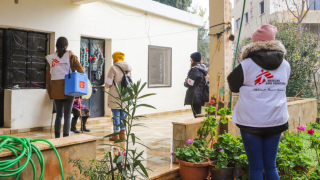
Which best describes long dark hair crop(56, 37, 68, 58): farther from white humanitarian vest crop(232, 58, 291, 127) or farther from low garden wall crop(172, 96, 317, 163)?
white humanitarian vest crop(232, 58, 291, 127)

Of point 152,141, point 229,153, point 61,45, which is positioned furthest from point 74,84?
point 229,153

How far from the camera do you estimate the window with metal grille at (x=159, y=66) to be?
9.67 metres

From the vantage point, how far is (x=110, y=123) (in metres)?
7.56

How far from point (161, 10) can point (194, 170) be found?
23.6 feet

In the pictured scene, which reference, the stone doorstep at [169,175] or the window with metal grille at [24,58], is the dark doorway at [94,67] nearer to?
the window with metal grille at [24,58]

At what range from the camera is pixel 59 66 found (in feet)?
14.2

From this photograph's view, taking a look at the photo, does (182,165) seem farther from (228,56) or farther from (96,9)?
(96,9)

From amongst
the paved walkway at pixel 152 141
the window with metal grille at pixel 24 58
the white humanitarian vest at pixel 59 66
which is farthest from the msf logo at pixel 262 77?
the window with metal grille at pixel 24 58

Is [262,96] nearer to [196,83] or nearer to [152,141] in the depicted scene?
[196,83]

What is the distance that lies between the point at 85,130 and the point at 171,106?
4317 mm

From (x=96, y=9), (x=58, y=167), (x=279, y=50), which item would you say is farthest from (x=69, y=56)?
(x=96, y=9)

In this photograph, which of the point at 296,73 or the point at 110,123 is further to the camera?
the point at 296,73

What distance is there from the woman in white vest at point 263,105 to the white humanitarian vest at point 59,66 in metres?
2.79

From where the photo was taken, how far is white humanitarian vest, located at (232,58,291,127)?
2346 mm
